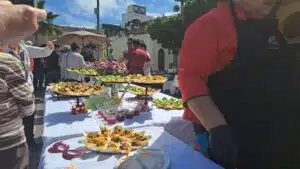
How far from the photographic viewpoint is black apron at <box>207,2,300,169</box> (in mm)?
1145

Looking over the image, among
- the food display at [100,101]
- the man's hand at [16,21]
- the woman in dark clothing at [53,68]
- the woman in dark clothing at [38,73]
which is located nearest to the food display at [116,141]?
the food display at [100,101]

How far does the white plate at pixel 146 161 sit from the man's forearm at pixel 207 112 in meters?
0.25

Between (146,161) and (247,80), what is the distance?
1.61ft

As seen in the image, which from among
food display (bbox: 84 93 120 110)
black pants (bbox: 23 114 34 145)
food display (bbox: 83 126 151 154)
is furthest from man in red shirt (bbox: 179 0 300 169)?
black pants (bbox: 23 114 34 145)

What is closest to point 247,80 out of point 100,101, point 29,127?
point 100,101

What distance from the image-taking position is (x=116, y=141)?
1569mm

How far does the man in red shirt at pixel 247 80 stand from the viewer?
3.67 feet

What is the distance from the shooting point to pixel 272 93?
3.82ft

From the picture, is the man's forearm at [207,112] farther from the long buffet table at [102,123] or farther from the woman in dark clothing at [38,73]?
the woman in dark clothing at [38,73]

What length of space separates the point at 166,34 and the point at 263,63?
776 inches

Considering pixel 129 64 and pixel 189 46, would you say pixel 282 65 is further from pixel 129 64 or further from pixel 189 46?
pixel 129 64

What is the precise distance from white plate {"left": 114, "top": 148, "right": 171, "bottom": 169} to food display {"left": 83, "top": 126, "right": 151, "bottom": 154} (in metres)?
0.19

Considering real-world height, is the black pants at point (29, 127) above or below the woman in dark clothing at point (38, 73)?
below

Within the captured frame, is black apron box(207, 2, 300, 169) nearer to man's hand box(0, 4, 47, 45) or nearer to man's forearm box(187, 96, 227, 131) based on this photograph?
man's forearm box(187, 96, 227, 131)
